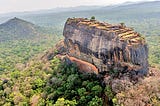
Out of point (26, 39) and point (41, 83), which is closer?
point (41, 83)

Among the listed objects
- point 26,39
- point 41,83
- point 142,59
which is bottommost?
point 26,39

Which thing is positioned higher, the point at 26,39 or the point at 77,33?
the point at 77,33

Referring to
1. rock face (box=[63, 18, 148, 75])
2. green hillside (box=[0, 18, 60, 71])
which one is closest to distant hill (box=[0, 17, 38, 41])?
green hillside (box=[0, 18, 60, 71])

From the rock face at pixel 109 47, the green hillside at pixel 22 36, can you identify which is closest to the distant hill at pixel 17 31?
the green hillside at pixel 22 36

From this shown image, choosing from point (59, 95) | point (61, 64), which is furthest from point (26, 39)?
point (59, 95)

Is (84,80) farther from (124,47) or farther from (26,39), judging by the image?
(26,39)

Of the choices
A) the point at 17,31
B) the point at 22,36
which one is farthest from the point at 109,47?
the point at 17,31

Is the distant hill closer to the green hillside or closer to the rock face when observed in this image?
the green hillside

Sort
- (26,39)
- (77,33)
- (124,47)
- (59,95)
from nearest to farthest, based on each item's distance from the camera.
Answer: (124,47), (59,95), (77,33), (26,39)
